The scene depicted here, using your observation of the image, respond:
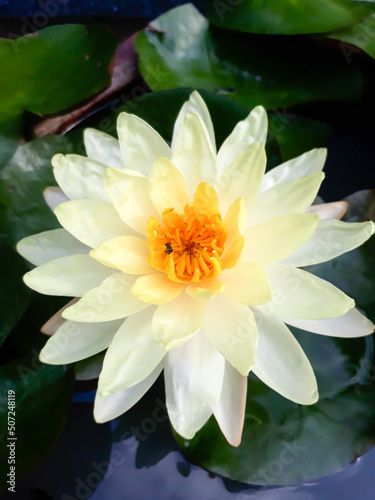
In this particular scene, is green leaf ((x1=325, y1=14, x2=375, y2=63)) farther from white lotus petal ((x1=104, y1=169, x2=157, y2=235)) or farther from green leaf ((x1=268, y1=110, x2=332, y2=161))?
white lotus petal ((x1=104, y1=169, x2=157, y2=235))

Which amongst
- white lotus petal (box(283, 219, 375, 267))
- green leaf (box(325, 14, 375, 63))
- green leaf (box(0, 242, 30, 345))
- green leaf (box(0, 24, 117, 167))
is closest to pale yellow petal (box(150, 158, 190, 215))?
white lotus petal (box(283, 219, 375, 267))

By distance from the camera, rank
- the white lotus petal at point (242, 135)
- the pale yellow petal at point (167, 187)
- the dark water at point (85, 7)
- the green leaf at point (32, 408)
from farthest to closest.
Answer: the dark water at point (85, 7), the green leaf at point (32, 408), the white lotus petal at point (242, 135), the pale yellow petal at point (167, 187)

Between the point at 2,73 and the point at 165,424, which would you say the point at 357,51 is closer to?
the point at 2,73

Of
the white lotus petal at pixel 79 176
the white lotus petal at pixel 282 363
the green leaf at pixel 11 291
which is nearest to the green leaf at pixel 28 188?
the green leaf at pixel 11 291

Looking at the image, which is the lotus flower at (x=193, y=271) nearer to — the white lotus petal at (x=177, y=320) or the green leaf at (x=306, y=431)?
the white lotus petal at (x=177, y=320)

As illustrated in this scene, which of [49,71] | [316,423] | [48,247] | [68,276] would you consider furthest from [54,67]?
[316,423]

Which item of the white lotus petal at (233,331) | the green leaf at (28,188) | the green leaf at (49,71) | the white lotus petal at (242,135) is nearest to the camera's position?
the white lotus petal at (233,331)

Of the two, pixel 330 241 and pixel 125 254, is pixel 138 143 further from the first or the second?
pixel 330 241
